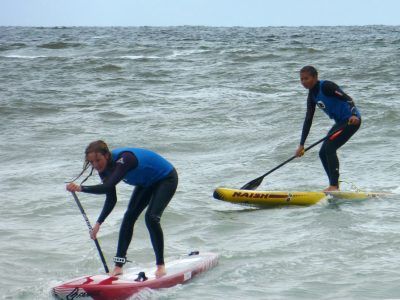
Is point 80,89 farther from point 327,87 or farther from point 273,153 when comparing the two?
point 327,87

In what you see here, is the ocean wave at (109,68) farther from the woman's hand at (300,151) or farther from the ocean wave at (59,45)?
the woman's hand at (300,151)

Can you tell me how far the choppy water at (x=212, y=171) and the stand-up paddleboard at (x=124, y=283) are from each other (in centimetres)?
12

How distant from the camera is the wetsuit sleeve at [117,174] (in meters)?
6.86

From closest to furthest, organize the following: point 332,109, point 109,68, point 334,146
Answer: point 332,109 < point 334,146 < point 109,68

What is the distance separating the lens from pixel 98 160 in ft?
22.6

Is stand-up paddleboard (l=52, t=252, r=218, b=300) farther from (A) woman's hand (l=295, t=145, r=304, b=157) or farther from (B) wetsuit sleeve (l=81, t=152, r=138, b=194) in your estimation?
(A) woman's hand (l=295, t=145, r=304, b=157)

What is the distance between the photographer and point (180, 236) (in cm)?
1003

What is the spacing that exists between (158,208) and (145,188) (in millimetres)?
236

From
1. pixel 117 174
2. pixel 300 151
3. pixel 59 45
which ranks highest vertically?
pixel 59 45

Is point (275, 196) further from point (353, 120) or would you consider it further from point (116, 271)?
point (116, 271)

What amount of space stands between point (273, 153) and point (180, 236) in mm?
5894

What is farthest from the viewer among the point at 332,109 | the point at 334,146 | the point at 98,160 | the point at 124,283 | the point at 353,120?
the point at 334,146

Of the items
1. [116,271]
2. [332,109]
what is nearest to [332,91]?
[332,109]

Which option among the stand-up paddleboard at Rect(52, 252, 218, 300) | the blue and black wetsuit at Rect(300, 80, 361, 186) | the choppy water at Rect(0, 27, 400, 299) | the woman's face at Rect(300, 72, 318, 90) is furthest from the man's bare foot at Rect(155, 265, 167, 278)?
the blue and black wetsuit at Rect(300, 80, 361, 186)
